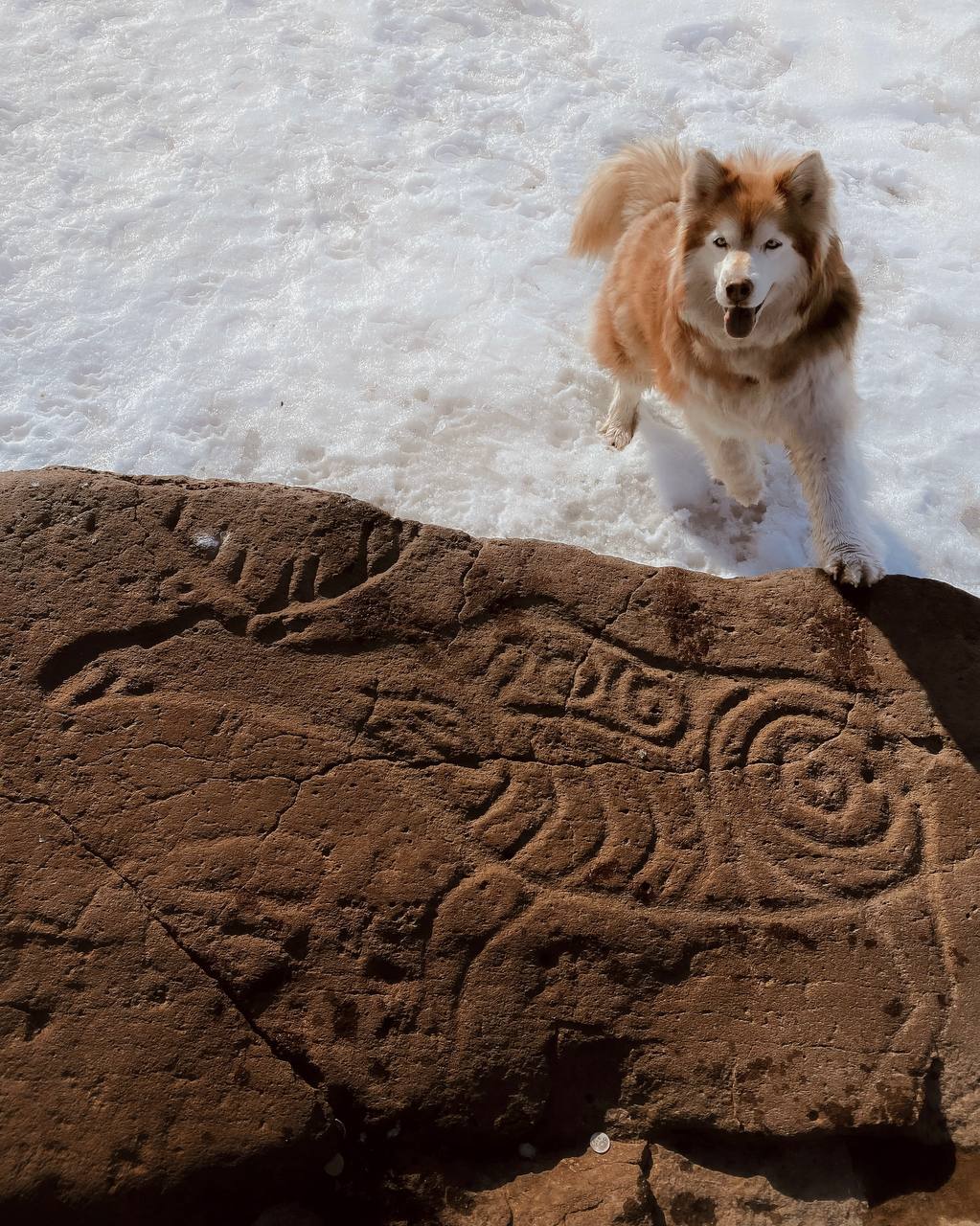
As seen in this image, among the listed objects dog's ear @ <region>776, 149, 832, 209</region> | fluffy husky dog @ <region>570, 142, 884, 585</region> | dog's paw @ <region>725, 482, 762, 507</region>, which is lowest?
dog's paw @ <region>725, 482, 762, 507</region>

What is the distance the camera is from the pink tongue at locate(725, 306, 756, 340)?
10.9ft

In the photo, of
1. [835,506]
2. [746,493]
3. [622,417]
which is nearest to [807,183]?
[835,506]

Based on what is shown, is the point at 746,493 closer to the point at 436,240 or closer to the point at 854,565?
the point at 854,565

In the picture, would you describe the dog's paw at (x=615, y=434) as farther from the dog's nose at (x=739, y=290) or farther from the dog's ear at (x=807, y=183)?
the dog's ear at (x=807, y=183)

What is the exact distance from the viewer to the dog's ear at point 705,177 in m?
3.25

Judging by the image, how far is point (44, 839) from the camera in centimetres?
267

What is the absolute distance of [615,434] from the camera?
446cm

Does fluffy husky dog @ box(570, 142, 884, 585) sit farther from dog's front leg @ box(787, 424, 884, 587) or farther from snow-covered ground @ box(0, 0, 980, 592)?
snow-covered ground @ box(0, 0, 980, 592)

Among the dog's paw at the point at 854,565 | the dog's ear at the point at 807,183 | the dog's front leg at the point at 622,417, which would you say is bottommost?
the dog's front leg at the point at 622,417

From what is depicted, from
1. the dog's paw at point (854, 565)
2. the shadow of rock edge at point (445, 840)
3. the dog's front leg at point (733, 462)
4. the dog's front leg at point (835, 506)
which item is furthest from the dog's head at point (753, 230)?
the shadow of rock edge at point (445, 840)

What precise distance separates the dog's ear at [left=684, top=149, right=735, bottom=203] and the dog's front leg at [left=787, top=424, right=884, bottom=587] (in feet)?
2.63

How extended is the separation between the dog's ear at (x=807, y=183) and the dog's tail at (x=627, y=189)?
1012mm

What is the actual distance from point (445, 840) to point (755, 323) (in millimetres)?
1833

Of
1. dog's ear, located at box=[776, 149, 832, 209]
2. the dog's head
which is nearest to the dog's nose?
the dog's head
